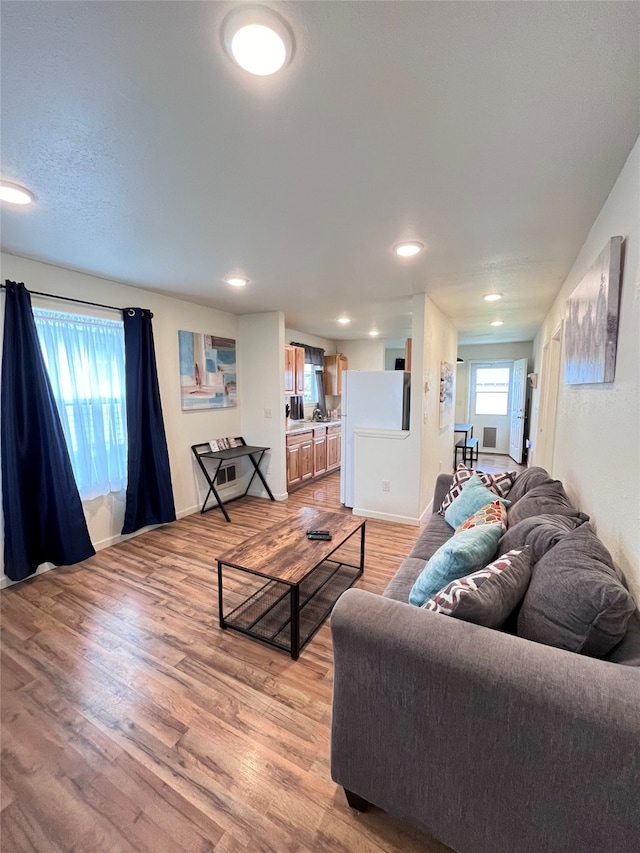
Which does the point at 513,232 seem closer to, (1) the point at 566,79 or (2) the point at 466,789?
(1) the point at 566,79

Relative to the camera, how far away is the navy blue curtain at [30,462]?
2.37 m

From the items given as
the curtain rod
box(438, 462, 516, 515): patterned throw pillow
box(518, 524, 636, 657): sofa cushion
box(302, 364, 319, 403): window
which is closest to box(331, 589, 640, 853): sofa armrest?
box(518, 524, 636, 657): sofa cushion

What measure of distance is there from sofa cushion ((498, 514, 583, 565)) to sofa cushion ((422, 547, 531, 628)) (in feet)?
0.37

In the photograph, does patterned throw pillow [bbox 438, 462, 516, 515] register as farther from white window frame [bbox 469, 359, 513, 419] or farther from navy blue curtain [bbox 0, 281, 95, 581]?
white window frame [bbox 469, 359, 513, 419]

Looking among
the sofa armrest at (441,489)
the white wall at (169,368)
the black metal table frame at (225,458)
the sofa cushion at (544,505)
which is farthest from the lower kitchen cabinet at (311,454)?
the sofa cushion at (544,505)

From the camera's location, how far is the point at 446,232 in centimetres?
198

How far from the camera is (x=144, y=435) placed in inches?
129

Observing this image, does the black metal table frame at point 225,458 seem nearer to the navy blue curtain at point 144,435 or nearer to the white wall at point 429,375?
the navy blue curtain at point 144,435

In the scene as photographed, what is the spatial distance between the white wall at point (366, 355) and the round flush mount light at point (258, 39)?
6048 millimetres

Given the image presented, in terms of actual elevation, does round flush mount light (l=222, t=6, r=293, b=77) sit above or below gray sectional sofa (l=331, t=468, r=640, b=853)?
above

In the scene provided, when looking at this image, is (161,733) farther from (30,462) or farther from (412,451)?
(412,451)

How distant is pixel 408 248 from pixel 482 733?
236 centimetres

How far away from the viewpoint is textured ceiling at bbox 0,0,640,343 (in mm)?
857

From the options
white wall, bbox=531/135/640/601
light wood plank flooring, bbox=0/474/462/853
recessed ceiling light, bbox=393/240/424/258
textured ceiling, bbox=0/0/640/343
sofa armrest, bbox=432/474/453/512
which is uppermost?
recessed ceiling light, bbox=393/240/424/258
